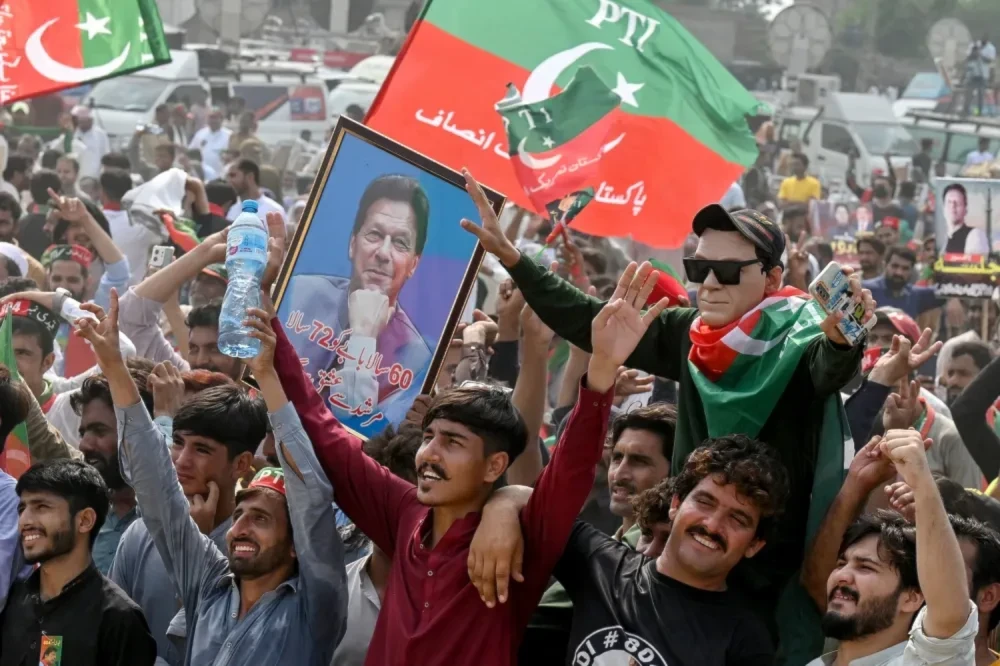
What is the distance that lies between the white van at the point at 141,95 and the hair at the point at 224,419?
52.9ft

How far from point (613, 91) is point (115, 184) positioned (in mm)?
4535

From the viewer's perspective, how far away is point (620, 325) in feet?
12.5

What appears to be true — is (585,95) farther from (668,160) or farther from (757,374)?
(757,374)

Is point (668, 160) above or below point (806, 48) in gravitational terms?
below

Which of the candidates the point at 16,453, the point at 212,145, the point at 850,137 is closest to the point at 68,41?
the point at 16,453

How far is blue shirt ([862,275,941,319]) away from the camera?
9.93 m

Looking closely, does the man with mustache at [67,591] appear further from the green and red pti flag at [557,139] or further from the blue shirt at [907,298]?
the blue shirt at [907,298]

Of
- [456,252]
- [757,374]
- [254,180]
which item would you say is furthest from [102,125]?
[757,374]

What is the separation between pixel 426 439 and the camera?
411 centimetres

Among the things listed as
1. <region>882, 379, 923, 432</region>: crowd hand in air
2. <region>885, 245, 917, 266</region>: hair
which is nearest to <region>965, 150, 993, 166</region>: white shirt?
<region>885, 245, 917, 266</region>: hair

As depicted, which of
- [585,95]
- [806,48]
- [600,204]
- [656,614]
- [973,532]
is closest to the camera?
[656,614]

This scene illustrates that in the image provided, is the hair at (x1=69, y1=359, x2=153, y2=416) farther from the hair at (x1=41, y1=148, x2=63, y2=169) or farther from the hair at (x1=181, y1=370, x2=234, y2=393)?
the hair at (x1=41, y1=148, x2=63, y2=169)

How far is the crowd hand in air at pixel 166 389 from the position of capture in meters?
5.02

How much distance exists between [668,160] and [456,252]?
3.21 metres
